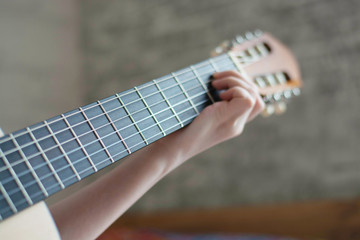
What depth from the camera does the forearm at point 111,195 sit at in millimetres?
649

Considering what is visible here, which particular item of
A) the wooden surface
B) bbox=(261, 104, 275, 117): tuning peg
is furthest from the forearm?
the wooden surface

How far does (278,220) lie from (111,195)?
961 mm

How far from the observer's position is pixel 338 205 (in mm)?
1359

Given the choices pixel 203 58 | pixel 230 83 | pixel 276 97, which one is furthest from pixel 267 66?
pixel 203 58

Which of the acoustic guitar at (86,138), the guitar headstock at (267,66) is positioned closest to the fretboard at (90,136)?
the acoustic guitar at (86,138)

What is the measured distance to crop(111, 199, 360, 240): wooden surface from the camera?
52.7 inches

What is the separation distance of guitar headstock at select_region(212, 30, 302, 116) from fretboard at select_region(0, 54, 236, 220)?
5.5 inches

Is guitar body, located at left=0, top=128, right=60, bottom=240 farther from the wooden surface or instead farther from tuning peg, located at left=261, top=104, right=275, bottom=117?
the wooden surface

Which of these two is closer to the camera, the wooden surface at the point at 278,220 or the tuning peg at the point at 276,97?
the tuning peg at the point at 276,97

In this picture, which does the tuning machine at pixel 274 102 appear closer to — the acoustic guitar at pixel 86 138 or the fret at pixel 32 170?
the acoustic guitar at pixel 86 138

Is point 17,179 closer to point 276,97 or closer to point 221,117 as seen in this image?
point 221,117

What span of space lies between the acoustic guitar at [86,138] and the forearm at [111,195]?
6 cm

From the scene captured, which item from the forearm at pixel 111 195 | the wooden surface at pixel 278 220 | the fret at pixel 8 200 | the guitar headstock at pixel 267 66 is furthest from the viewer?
the wooden surface at pixel 278 220

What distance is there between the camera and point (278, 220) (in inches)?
57.4
